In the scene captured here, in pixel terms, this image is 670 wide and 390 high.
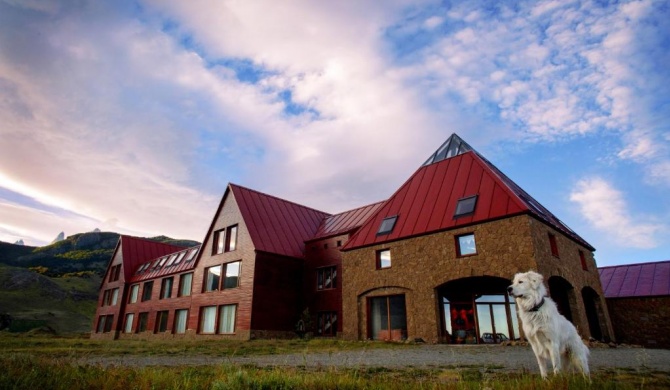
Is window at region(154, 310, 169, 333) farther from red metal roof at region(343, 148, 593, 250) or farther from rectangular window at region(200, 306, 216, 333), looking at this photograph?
red metal roof at region(343, 148, 593, 250)

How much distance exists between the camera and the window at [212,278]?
28772mm

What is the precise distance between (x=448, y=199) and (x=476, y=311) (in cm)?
582

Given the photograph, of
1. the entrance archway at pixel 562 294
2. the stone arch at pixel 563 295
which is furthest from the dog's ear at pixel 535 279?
the entrance archway at pixel 562 294

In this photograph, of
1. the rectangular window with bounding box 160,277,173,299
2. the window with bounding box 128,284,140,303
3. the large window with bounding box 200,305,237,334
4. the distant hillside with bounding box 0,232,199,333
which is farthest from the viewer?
the distant hillside with bounding box 0,232,199,333

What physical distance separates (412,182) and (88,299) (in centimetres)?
5853

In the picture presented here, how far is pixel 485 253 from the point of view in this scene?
1717cm

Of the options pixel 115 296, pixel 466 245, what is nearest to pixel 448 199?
pixel 466 245

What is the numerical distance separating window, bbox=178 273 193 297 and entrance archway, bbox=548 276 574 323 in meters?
27.1

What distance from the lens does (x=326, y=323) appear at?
84.5 feet

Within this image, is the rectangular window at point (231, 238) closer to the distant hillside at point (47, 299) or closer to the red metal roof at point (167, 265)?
the red metal roof at point (167, 265)

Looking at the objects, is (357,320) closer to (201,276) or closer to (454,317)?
(454,317)

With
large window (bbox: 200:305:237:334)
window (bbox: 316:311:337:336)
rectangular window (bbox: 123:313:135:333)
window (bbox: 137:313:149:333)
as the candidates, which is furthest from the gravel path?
rectangular window (bbox: 123:313:135:333)

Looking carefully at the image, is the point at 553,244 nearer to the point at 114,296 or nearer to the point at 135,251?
the point at 135,251

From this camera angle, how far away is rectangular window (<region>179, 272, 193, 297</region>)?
107ft
